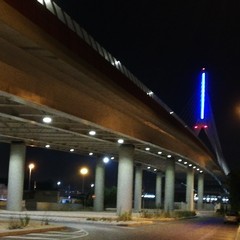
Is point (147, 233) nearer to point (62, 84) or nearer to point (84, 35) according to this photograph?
point (62, 84)

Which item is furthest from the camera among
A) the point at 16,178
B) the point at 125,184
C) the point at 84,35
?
the point at 16,178

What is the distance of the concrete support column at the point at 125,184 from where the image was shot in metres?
48.0

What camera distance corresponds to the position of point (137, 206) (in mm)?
91625

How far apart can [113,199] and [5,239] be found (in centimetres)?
7929

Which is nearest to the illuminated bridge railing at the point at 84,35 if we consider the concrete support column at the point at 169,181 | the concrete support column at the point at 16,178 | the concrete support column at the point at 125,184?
the concrete support column at the point at 125,184

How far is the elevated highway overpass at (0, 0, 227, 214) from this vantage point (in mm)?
23078

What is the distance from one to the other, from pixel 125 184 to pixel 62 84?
20.9m

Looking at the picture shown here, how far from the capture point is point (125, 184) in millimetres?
47906

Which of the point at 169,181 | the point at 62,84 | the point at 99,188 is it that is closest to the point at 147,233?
the point at 62,84

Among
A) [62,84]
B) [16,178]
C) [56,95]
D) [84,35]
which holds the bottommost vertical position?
[16,178]

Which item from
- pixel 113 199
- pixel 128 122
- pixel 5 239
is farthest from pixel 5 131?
pixel 113 199

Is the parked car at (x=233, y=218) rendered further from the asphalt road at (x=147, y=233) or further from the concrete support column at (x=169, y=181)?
the asphalt road at (x=147, y=233)

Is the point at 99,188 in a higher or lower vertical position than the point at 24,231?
higher

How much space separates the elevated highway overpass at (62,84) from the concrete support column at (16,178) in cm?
588
